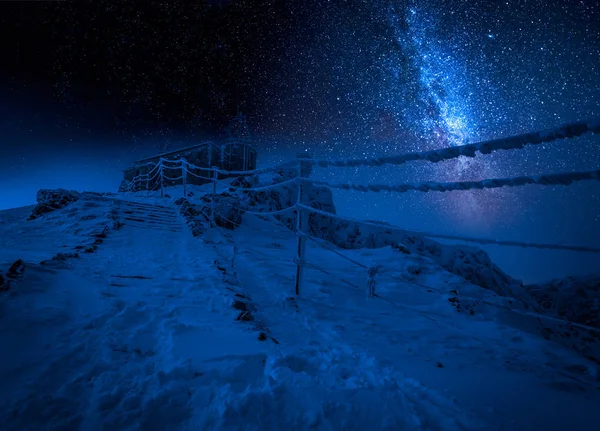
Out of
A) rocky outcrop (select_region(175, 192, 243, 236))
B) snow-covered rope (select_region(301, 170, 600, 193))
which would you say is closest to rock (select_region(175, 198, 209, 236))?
rocky outcrop (select_region(175, 192, 243, 236))

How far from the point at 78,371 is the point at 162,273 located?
2185 millimetres

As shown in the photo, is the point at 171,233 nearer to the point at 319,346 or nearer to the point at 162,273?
the point at 162,273

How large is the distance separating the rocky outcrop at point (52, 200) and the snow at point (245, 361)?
191 inches

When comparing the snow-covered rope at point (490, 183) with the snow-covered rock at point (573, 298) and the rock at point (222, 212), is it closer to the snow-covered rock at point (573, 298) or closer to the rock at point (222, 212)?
the rock at point (222, 212)

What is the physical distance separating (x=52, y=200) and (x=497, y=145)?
35.8ft

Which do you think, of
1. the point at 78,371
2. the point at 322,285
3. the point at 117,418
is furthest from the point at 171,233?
the point at 117,418

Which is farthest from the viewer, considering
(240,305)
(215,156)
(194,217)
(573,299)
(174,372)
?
(573,299)

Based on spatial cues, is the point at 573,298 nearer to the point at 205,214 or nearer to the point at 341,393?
the point at 205,214

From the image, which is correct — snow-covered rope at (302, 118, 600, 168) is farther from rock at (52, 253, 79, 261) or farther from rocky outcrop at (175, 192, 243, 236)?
rocky outcrop at (175, 192, 243, 236)

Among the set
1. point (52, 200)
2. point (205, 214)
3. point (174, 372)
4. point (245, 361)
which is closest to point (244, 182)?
point (205, 214)

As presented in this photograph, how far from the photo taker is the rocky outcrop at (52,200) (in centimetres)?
768

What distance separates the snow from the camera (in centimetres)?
136

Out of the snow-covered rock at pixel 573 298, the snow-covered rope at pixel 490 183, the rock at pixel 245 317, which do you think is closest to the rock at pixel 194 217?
the rock at pixel 245 317

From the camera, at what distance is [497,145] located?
176cm
